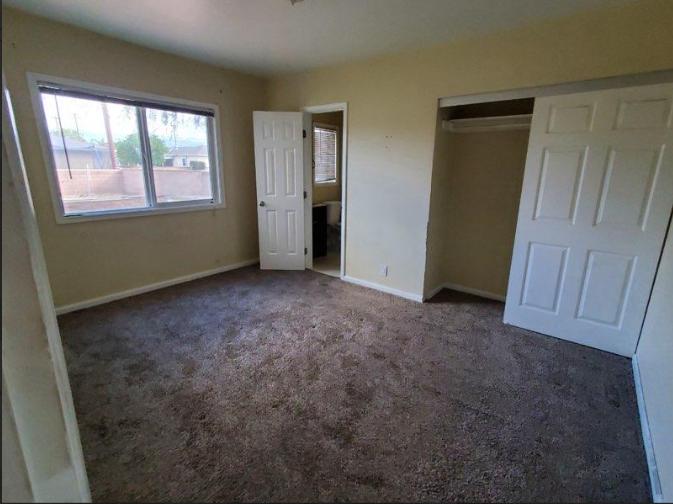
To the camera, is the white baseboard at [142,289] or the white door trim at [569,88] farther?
the white baseboard at [142,289]

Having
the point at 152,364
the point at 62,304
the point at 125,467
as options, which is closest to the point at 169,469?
the point at 125,467

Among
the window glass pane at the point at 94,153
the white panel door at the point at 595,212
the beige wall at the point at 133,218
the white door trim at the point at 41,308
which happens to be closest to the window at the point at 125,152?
the window glass pane at the point at 94,153

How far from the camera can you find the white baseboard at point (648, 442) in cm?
153

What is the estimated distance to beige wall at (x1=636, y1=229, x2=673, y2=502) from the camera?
1539mm

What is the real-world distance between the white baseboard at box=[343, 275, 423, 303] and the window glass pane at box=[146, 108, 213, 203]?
2.07 meters

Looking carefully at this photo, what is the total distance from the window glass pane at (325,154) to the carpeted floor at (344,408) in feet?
9.78

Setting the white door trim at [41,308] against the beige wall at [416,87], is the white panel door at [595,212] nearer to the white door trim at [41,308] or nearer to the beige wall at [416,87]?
the beige wall at [416,87]

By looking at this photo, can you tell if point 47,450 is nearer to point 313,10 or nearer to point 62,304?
point 313,10

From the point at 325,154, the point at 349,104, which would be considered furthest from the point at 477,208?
the point at 325,154

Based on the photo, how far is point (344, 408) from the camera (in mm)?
2039

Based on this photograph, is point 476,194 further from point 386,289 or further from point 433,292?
point 386,289

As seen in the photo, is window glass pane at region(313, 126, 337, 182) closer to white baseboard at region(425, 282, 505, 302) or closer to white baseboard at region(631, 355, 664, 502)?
white baseboard at region(425, 282, 505, 302)

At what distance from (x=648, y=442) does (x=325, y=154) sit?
5.01 meters

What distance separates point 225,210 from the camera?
4414mm
